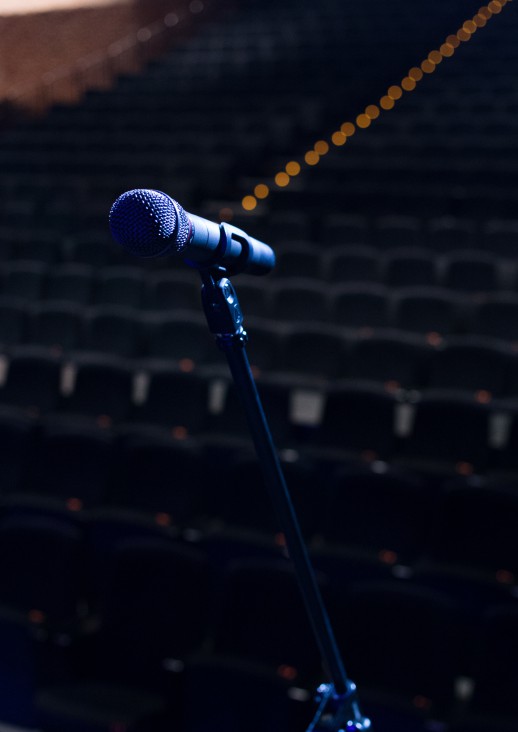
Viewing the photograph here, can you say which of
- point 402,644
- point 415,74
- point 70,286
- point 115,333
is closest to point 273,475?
point 402,644

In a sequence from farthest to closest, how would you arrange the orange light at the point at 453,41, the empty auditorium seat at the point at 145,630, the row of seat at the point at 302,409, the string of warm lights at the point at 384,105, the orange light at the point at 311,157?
the orange light at the point at 453,41 → the orange light at the point at 311,157 → the string of warm lights at the point at 384,105 → the row of seat at the point at 302,409 → the empty auditorium seat at the point at 145,630

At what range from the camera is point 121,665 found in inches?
54.9

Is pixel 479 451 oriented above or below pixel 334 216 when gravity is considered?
below

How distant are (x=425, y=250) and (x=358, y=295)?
42 cm

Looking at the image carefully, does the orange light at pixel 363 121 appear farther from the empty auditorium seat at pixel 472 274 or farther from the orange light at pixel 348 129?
the empty auditorium seat at pixel 472 274

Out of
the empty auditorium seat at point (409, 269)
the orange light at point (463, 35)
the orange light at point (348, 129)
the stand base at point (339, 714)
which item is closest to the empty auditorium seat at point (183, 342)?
the empty auditorium seat at point (409, 269)

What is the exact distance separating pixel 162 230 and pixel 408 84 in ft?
15.7

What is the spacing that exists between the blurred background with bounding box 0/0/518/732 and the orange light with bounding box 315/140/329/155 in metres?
0.04

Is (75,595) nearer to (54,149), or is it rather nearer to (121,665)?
(121,665)

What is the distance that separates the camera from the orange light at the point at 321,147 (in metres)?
3.96

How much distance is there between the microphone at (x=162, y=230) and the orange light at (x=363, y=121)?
4051 millimetres

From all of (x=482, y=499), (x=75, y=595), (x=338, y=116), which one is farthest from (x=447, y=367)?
(x=338, y=116)

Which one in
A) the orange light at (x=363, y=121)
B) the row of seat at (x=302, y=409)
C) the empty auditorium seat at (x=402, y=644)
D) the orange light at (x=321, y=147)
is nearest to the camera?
the empty auditorium seat at (x=402, y=644)

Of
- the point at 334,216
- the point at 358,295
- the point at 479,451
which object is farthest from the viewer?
the point at 334,216
